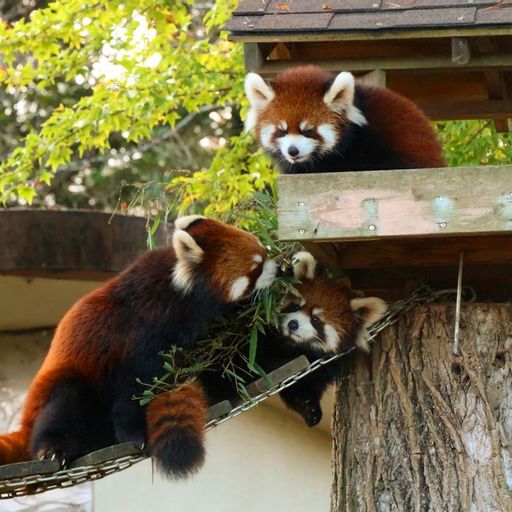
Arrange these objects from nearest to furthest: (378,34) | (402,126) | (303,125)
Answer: (378,34), (402,126), (303,125)

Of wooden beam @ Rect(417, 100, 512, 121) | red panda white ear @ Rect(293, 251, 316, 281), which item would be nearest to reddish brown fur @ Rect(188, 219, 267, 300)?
red panda white ear @ Rect(293, 251, 316, 281)

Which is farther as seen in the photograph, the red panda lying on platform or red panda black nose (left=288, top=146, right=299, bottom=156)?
red panda black nose (left=288, top=146, right=299, bottom=156)

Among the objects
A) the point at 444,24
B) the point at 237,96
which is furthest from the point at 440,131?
the point at 444,24

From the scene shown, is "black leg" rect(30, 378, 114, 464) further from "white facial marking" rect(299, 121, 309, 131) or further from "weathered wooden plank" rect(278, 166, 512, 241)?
"white facial marking" rect(299, 121, 309, 131)

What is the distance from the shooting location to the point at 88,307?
4.84 m

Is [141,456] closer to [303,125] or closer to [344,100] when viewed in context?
[303,125]

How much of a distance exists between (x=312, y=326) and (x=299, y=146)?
81 centimetres

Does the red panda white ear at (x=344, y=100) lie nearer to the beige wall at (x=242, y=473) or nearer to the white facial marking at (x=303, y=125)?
the white facial marking at (x=303, y=125)

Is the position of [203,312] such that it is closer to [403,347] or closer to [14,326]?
[403,347]

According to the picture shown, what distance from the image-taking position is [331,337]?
4629mm

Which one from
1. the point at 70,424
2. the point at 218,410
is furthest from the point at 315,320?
the point at 70,424

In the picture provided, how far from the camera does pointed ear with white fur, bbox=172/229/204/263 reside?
463 cm

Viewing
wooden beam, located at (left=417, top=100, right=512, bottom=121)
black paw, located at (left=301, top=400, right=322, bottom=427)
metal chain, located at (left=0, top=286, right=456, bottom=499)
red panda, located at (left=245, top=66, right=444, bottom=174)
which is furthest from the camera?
wooden beam, located at (left=417, top=100, right=512, bottom=121)

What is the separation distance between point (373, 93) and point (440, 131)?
336cm
